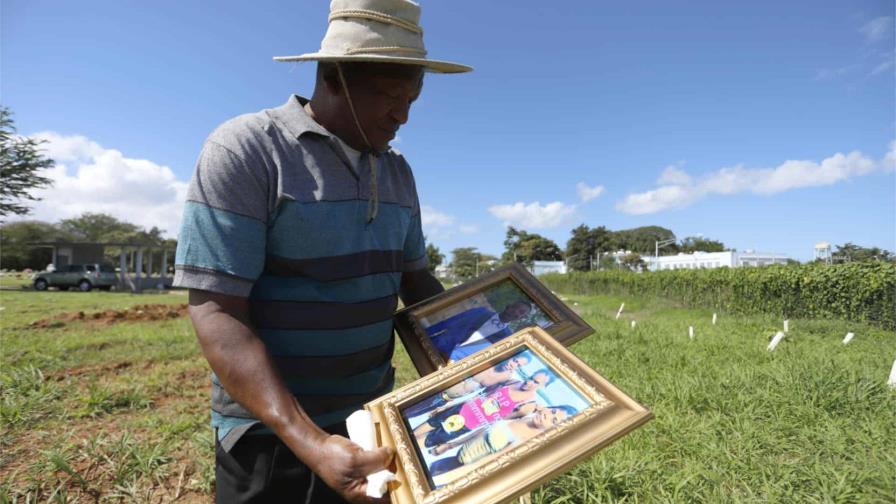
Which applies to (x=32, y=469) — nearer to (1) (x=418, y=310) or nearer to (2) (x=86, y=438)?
(2) (x=86, y=438)

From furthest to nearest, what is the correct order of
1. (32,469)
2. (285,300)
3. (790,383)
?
→ 1. (790,383)
2. (32,469)
3. (285,300)

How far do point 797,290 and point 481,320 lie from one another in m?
16.5

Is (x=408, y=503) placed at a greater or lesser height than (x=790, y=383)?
greater

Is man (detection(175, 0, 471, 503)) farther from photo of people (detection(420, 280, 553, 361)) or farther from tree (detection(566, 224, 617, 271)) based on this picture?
tree (detection(566, 224, 617, 271))

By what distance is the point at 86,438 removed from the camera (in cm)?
338

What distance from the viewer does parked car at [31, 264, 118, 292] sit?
2384 cm

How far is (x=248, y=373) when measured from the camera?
995mm

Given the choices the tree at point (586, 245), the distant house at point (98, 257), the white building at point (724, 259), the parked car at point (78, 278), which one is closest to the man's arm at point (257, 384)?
the parked car at point (78, 278)

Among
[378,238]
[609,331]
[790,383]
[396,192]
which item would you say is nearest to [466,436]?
[378,238]

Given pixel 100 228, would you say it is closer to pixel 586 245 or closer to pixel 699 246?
pixel 586 245

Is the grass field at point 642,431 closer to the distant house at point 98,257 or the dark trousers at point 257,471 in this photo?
the dark trousers at point 257,471

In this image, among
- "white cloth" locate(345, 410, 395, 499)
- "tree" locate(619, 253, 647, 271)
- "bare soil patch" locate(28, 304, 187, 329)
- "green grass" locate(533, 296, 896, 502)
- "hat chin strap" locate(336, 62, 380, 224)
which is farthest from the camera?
"tree" locate(619, 253, 647, 271)

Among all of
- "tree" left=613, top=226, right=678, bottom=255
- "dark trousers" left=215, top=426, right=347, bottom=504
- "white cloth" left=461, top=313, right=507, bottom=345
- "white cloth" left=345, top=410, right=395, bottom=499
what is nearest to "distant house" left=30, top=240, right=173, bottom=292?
"dark trousers" left=215, top=426, right=347, bottom=504

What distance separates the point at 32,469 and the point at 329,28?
130 inches
